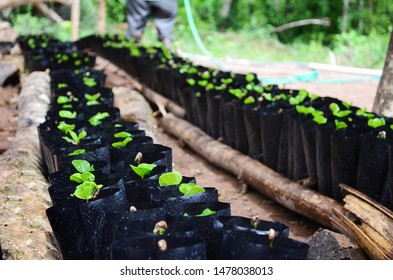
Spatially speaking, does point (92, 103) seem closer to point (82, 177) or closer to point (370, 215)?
point (82, 177)

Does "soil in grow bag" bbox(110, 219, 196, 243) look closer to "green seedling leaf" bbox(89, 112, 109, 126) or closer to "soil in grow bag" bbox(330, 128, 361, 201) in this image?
"green seedling leaf" bbox(89, 112, 109, 126)

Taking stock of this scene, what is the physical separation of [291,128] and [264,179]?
450mm

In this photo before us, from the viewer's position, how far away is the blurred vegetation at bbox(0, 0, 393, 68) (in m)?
14.1

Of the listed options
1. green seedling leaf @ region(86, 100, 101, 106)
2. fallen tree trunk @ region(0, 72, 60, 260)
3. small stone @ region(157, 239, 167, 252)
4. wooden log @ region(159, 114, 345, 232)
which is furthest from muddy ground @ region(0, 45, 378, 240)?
small stone @ region(157, 239, 167, 252)

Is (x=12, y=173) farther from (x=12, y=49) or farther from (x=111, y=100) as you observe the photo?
(x=12, y=49)

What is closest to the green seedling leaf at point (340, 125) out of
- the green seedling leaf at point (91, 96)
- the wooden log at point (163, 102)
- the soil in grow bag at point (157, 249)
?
the green seedling leaf at point (91, 96)

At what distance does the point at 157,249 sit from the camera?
1665 millimetres

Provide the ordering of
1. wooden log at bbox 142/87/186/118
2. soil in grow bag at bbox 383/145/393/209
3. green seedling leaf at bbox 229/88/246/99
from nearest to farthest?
soil in grow bag at bbox 383/145/393/209 → green seedling leaf at bbox 229/88/246/99 → wooden log at bbox 142/87/186/118

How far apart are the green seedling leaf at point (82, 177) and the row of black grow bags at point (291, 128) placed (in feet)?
5.84

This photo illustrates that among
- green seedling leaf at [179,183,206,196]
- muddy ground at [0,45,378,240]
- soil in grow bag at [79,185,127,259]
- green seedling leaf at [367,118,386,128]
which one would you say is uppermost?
green seedling leaf at [367,118,386,128]

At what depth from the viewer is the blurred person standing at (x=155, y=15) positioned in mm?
9266

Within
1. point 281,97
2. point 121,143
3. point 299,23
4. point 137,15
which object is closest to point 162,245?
point 121,143

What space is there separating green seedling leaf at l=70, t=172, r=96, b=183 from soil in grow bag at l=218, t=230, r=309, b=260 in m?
0.75

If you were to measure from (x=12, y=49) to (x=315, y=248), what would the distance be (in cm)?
780
